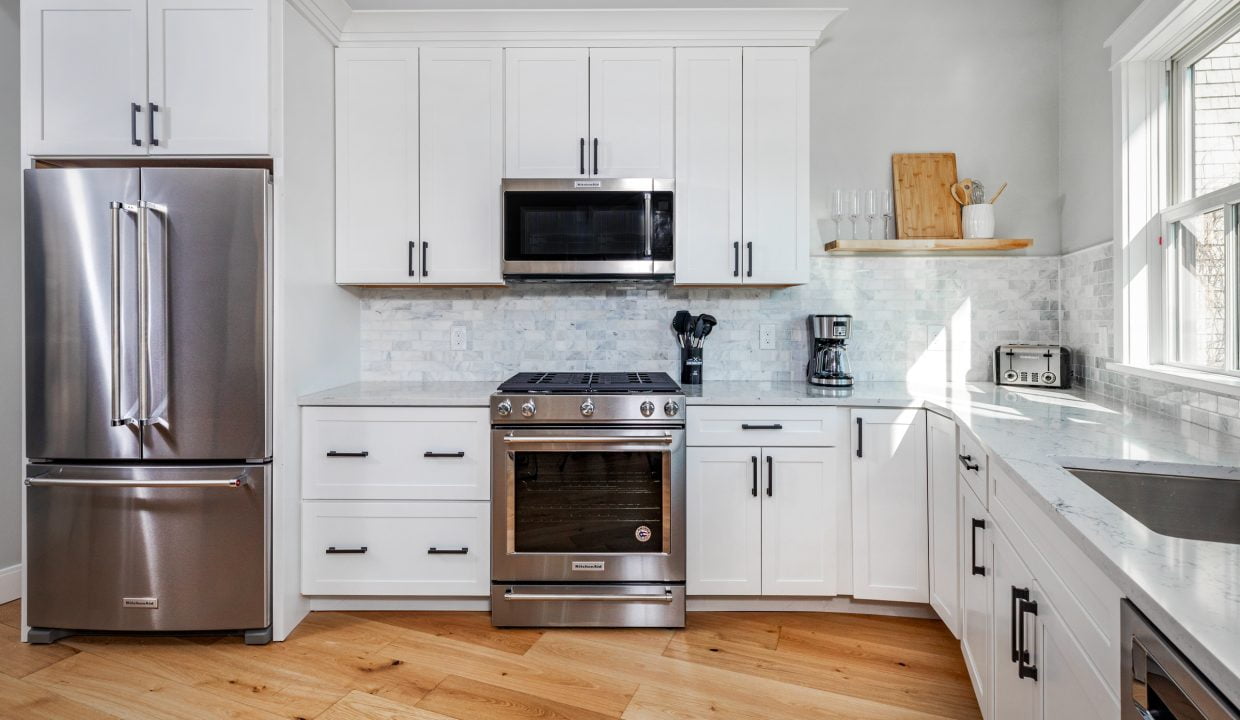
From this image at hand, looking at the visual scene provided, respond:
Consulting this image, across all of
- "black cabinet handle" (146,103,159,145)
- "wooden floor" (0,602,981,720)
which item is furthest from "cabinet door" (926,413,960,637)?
"black cabinet handle" (146,103,159,145)

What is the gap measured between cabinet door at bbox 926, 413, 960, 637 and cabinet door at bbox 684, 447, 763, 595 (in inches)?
25.3

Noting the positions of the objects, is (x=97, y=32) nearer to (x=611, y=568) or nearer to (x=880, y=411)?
(x=611, y=568)

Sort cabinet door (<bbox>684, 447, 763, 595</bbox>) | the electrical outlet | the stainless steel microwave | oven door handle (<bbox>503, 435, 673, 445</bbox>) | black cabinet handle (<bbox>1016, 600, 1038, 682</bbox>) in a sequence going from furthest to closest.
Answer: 1. the electrical outlet
2. the stainless steel microwave
3. cabinet door (<bbox>684, 447, 763, 595</bbox>)
4. oven door handle (<bbox>503, 435, 673, 445</bbox>)
5. black cabinet handle (<bbox>1016, 600, 1038, 682</bbox>)

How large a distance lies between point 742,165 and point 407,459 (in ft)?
6.20

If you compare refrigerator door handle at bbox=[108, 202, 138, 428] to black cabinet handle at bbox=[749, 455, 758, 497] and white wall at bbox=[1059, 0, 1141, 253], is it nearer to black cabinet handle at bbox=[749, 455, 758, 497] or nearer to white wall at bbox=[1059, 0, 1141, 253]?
black cabinet handle at bbox=[749, 455, 758, 497]

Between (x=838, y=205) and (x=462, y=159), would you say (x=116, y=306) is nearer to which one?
(x=462, y=159)

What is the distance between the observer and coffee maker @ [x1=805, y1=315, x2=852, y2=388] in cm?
273

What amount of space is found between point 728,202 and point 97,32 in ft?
8.15

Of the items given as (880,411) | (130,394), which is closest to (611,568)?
(880,411)

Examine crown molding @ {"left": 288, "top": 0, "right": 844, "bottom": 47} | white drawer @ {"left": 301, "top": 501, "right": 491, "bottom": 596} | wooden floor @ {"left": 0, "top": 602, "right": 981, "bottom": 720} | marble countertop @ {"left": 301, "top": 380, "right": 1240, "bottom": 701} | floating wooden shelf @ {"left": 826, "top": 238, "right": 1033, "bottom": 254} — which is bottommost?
wooden floor @ {"left": 0, "top": 602, "right": 981, "bottom": 720}

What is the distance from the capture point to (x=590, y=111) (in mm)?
2676

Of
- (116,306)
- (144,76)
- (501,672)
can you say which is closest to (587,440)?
(501,672)

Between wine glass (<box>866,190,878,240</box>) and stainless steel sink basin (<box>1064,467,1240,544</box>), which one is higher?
wine glass (<box>866,190,878,240</box>)

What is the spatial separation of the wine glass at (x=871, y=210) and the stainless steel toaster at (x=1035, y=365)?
0.78 metres
